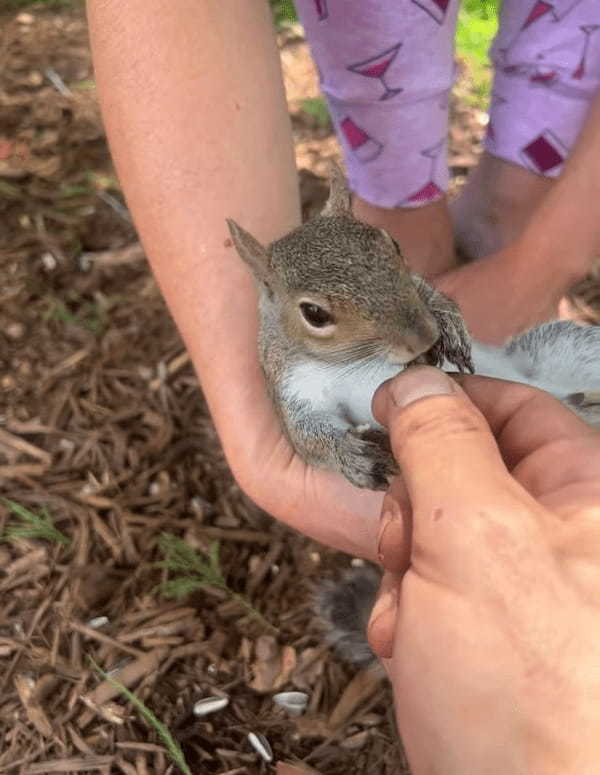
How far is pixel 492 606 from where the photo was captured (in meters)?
0.84

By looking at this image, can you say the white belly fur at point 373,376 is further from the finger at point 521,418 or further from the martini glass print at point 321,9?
the martini glass print at point 321,9

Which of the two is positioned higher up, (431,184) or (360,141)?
(360,141)

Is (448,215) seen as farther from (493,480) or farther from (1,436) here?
(493,480)

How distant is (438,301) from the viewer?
1.53m

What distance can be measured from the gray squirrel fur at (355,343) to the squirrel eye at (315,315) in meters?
0.01

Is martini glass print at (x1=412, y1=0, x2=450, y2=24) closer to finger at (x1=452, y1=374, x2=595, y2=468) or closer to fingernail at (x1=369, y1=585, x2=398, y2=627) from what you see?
finger at (x1=452, y1=374, x2=595, y2=468)

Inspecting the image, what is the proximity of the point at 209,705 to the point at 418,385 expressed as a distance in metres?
1.07

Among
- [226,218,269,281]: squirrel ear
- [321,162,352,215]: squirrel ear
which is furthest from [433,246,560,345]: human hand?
[226,218,269,281]: squirrel ear

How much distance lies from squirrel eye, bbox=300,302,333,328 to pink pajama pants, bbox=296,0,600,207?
99 cm

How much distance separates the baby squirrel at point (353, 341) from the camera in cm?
130

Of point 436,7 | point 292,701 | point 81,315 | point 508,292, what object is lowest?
point 292,701

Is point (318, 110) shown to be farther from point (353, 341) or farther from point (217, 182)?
point (353, 341)

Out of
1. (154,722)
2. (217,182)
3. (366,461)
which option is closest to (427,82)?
(217,182)

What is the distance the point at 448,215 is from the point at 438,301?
1.07 meters
